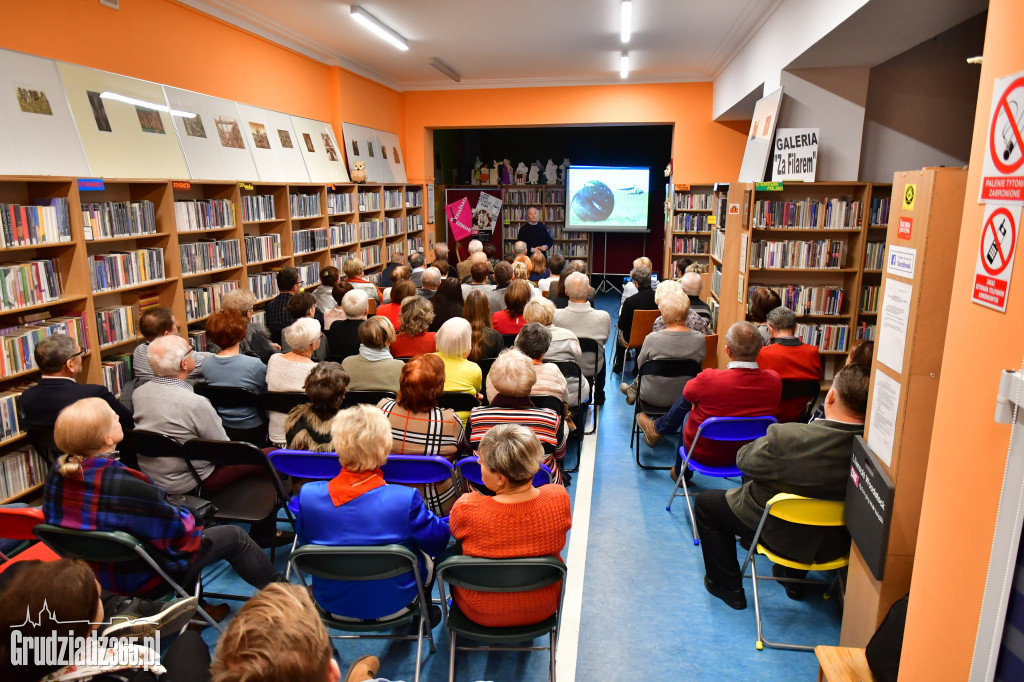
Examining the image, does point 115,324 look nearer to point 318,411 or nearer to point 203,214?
point 203,214

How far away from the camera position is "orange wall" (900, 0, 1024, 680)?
5.03 ft

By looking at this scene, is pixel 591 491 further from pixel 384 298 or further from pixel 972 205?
pixel 384 298

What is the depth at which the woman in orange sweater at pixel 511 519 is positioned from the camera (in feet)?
7.50

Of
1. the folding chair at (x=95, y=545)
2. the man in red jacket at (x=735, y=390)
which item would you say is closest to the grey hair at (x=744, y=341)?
the man in red jacket at (x=735, y=390)

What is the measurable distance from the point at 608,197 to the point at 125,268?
9.81m

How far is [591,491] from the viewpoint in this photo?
176 inches

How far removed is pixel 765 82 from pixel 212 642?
7.28 meters

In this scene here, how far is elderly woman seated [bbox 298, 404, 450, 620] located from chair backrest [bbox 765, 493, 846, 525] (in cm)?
156

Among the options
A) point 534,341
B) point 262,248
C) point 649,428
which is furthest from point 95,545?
point 262,248

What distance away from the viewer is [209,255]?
5.98 m

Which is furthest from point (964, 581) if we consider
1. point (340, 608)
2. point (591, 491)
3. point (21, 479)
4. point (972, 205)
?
point (21, 479)

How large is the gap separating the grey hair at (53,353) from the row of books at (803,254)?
5.63 meters

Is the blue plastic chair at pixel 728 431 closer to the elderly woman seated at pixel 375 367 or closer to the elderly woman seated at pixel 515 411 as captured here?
the elderly woman seated at pixel 515 411

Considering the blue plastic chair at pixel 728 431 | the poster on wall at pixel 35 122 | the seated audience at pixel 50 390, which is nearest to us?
the seated audience at pixel 50 390
